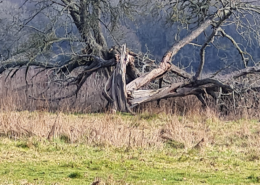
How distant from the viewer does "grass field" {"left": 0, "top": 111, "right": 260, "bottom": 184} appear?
21.9 feet

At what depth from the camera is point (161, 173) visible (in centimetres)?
711

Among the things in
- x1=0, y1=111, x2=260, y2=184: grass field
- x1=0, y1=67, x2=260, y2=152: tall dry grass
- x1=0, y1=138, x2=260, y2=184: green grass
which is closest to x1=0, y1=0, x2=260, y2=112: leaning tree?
x1=0, y1=67, x2=260, y2=152: tall dry grass

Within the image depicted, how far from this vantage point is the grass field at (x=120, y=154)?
6688 millimetres

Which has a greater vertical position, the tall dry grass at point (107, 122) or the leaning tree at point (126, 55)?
the leaning tree at point (126, 55)

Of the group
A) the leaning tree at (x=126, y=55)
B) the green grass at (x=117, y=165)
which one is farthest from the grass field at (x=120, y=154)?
the leaning tree at (x=126, y=55)

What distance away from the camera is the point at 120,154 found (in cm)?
866

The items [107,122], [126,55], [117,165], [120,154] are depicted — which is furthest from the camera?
[126,55]

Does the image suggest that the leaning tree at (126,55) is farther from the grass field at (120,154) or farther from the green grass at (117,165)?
the green grass at (117,165)

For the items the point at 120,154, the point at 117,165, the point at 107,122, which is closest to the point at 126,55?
the point at 107,122

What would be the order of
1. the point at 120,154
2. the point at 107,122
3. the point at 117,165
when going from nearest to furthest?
the point at 117,165, the point at 120,154, the point at 107,122

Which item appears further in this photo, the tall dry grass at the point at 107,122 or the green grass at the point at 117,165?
the tall dry grass at the point at 107,122

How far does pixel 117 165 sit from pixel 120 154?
4.01 ft

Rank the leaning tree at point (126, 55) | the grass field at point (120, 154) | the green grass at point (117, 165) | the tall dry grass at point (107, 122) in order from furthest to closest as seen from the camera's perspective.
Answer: the leaning tree at point (126, 55) < the tall dry grass at point (107, 122) < the grass field at point (120, 154) < the green grass at point (117, 165)

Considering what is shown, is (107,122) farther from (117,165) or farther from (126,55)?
(126,55)
